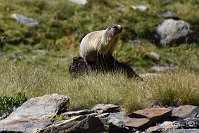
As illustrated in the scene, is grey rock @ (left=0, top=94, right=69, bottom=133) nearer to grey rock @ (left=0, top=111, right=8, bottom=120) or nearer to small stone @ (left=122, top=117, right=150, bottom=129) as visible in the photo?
grey rock @ (left=0, top=111, right=8, bottom=120)

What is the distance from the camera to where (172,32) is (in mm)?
23297

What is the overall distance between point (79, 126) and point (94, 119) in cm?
22

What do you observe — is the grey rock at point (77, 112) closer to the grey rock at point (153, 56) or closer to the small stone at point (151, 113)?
the small stone at point (151, 113)

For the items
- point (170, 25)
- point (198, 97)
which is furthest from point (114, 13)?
point (198, 97)

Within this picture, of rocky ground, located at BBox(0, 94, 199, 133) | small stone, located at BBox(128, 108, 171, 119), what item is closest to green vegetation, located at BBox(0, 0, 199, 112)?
rocky ground, located at BBox(0, 94, 199, 133)

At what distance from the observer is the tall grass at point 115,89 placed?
26.1ft

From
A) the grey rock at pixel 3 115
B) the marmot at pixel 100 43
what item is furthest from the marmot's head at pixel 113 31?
the grey rock at pixel 3 115

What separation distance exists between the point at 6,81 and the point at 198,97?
12.7 ft

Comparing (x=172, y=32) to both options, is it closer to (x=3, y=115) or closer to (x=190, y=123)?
(x=3, y=115)

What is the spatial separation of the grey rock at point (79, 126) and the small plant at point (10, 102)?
166 cm

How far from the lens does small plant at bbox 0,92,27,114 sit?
817cm

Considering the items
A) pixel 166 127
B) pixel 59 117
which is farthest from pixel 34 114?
pixel 166 127

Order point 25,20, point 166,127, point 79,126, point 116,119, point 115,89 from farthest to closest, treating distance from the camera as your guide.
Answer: point 25,20
point 115,89
point 116,119
point 166,127
point 79,126

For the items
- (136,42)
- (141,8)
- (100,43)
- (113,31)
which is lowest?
(136,42)
